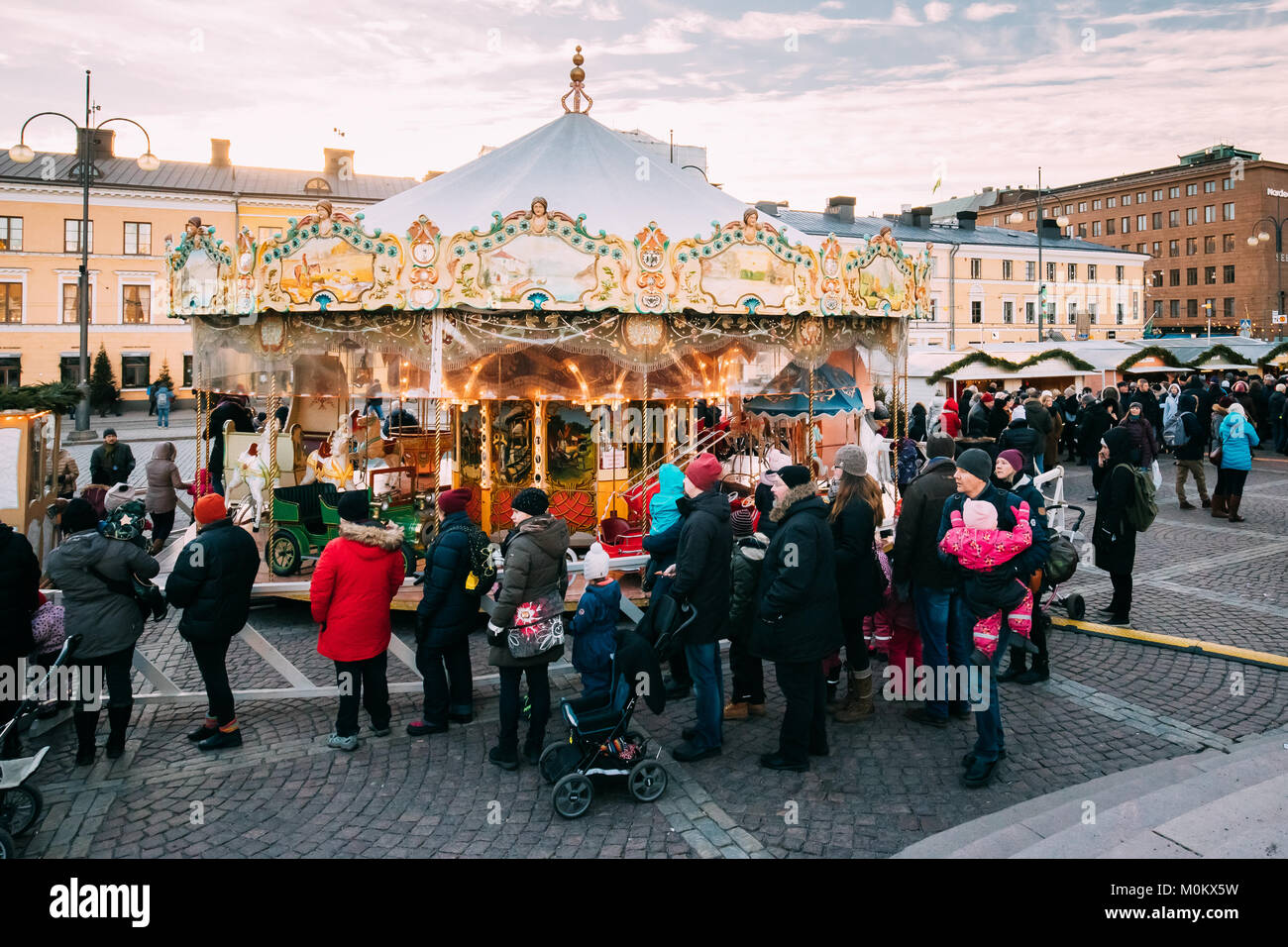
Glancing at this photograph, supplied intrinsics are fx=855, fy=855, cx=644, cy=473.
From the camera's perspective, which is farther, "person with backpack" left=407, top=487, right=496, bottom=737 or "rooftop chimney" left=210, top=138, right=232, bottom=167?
"rooftop chimney" left=210, top=138, right=232, bottom=167

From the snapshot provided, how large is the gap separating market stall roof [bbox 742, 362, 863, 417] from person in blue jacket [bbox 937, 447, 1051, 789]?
5.62m

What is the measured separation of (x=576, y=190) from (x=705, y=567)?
6.11 meters

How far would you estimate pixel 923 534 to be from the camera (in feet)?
19.2

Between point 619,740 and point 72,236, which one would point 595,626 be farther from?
point 72,236

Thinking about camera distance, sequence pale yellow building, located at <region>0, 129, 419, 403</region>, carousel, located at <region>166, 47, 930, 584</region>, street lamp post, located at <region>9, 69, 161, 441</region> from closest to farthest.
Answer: carousel, located at <region>166, 47, 930, 584</region>
street lamp post, located at <region>9, 69, 161, 441</region>
pale yellow building, located at <region>0, 129, 419, 403</region>

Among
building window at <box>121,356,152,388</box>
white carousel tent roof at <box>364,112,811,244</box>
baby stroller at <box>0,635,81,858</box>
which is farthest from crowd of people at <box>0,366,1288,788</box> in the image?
building window at <box>121,356,152,388</box>

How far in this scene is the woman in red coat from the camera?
5605mm

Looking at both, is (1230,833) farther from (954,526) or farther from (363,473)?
(363,473)

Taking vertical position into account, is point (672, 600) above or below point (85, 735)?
above

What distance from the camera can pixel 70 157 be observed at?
4619 centimetres

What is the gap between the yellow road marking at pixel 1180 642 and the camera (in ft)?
22.9

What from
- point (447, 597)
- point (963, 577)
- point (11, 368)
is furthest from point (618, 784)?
point (11, 368)

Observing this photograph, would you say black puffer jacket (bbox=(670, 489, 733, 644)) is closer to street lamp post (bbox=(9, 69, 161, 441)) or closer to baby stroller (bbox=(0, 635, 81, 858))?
baby stroller (bbox=(0, 635, 81, 858))
